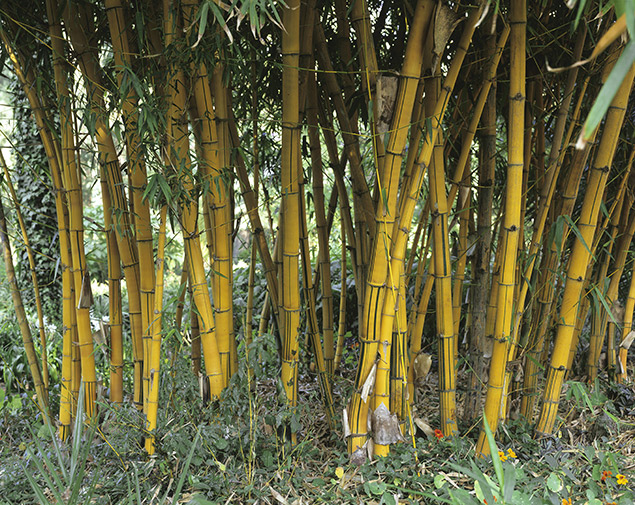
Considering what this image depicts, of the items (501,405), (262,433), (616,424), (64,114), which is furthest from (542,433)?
(64,114)

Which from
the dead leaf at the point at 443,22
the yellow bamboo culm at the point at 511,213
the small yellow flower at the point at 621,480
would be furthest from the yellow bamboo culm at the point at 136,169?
the small yellow flower at the point at 621,480

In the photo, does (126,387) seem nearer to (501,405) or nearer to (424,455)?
(424,455)

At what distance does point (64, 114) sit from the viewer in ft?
5.16

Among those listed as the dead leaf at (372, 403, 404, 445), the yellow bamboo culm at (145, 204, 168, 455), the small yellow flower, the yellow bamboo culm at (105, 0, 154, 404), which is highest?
the yellow bamboo culm at (105, 0, 154, 404)

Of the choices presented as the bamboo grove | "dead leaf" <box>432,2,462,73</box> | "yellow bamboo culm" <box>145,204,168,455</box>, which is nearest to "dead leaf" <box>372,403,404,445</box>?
the bamboo grove

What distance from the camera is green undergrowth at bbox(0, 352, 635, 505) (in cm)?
143

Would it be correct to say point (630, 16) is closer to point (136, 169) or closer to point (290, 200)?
point (290, 200)

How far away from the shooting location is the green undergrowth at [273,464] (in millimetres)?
1433

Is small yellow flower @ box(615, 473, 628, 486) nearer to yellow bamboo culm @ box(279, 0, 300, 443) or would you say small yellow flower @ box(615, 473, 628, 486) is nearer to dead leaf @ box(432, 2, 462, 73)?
yellow bamboo culm @ box(279, 0, 300, 443)

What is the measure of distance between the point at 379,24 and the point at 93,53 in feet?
3.06

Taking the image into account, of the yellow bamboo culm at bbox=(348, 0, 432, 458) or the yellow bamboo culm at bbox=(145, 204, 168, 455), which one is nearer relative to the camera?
the yellow bamboo culm at bbox=(348, 0, 432, 458)

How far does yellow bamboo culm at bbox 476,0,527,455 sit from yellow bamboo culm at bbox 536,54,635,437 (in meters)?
0.19

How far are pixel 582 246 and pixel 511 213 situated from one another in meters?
0.27

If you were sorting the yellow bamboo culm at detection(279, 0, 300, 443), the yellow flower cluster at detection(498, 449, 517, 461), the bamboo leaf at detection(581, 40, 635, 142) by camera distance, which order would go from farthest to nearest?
the yellow flower cluster at detection(498, 449, 517, 461) → the yellow bamboo culm at detection(279, 0, 300, 443) → the bamboo leaf at detection(581, 40, 635, 142)
